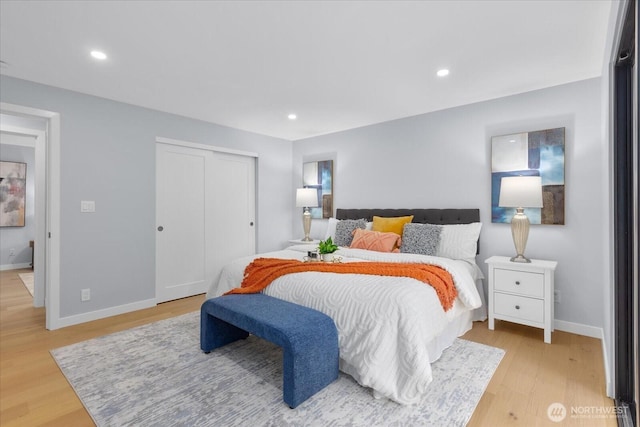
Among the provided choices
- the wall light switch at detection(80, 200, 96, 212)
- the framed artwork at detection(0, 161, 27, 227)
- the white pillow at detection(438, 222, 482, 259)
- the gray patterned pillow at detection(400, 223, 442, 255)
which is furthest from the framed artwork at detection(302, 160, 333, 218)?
the framed artwork at detection(0, 161, 27, 227)

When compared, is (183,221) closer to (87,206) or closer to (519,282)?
(87,206)

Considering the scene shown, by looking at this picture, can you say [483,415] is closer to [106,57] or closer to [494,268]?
→ [494,268]

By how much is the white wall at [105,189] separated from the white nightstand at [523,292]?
3802 mm

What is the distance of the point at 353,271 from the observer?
8.36 feet

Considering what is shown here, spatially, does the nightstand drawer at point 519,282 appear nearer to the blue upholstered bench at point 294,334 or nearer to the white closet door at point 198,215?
the blue upholstered bench at point 294,334

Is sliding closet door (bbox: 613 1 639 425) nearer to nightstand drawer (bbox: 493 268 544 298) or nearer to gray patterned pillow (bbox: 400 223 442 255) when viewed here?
nightstand drawer (bbox: 493 268 544 298)

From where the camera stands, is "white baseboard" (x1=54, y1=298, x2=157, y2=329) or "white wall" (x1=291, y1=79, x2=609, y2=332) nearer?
"white wall" (x1=291, y1=79, x2=609, y2=332)

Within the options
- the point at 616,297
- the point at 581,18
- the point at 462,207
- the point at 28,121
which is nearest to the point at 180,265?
the point at 28,121

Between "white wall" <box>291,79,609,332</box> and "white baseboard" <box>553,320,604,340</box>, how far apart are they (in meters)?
0.04

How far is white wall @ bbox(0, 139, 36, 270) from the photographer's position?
5.90 metres

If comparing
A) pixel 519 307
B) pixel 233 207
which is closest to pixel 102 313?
pixel 233 207

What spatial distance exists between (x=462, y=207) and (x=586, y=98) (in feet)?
4.79

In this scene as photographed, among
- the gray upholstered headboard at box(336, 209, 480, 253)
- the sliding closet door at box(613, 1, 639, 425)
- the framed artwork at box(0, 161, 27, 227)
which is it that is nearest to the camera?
the sliding closet door at box(613, 1, 639, 425)

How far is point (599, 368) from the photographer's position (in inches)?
89.4
